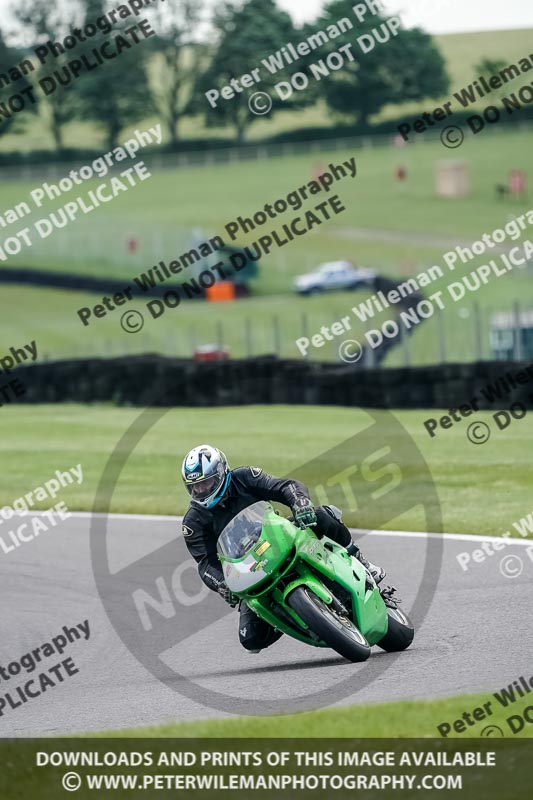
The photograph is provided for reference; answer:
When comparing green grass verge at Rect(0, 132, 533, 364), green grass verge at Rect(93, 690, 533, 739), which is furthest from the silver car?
green grass verge at Rect(93, 690, 533, 739)

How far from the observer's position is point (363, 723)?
6.40m

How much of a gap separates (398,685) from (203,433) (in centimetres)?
1436

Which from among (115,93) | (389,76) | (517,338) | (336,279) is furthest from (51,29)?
(517,338)

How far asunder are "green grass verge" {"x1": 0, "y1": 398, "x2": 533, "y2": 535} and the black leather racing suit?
4267mm

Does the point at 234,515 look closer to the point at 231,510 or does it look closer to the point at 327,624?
the point at 231,510

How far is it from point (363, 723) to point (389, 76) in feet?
263

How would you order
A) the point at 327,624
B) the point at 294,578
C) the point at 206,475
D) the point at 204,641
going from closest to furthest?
the point at 327,624 < the point at 294,578 < the point at 206,475 < the point at 204,641

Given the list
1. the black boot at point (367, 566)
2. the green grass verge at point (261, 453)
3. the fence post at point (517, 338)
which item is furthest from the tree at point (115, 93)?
the black boot at point (367, 566)

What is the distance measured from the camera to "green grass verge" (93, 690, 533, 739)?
6.22 m

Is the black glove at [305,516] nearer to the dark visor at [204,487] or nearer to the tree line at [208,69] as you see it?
the dark visor at [204,487]

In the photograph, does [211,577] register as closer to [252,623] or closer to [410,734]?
[252,623]

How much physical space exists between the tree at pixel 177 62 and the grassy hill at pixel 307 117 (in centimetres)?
154

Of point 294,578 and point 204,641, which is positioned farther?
point 204,641

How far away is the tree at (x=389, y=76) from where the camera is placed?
270 ft
